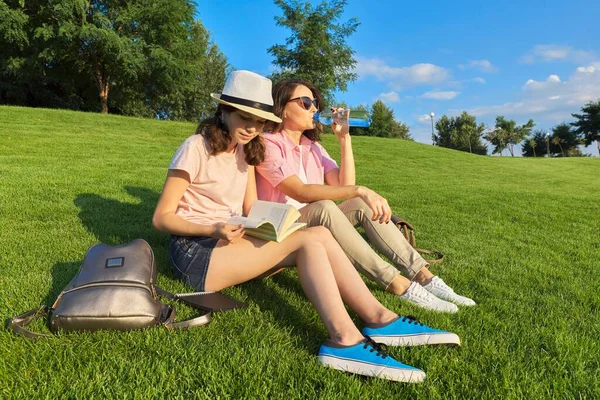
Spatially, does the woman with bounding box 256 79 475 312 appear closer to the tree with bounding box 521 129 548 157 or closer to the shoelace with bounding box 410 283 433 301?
the shoelace with bounding box 410 283 433 301

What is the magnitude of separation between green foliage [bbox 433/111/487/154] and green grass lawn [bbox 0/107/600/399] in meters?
72.3

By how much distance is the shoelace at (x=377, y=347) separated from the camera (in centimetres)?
213

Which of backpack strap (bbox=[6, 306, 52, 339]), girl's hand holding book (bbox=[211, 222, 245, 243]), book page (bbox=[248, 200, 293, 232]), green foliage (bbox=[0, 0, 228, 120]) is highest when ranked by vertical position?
green foliage (bbox=[0, 0, 228, 120])

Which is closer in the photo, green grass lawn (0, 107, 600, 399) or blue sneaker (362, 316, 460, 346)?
green grass lawn (0, 107, 600, 399)

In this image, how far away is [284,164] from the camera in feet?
11.3

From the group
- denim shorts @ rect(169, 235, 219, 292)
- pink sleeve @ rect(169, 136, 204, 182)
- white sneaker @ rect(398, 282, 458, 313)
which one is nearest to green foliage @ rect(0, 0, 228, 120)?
pink sleeve @ rect(169, 136, 204, 182)

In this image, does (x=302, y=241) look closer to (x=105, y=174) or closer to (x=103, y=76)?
(x=105, y=174)

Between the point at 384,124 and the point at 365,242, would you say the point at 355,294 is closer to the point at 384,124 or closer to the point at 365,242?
the point at 365,242

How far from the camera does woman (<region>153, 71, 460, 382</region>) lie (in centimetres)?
224

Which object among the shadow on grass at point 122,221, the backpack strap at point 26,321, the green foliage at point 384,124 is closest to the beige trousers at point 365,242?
the shadow on grass at point 122,221

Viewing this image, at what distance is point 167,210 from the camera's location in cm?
284

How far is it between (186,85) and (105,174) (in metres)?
25.9

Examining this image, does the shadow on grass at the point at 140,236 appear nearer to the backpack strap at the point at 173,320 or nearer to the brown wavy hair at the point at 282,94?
the backpack strap at the point at 173,320

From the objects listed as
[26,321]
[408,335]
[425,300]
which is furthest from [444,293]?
[26,321]
